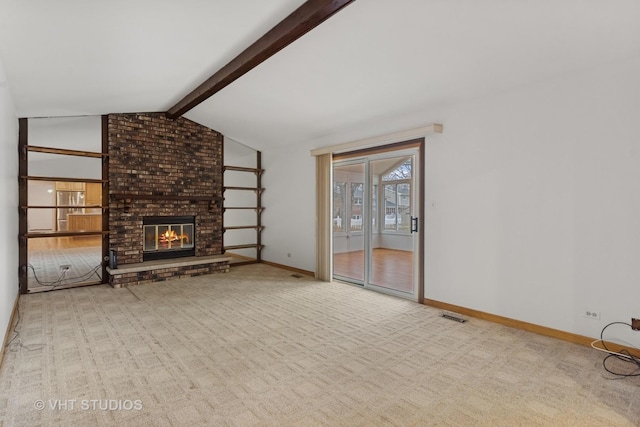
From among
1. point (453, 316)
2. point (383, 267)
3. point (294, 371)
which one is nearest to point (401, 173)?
point (383, 267)

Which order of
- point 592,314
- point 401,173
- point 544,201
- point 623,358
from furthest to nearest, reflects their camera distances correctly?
point 401,173 < point 544,201 < point 592,314 < point 623,358

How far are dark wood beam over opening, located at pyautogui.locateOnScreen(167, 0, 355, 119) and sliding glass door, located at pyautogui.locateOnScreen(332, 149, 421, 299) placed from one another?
7.84 ft

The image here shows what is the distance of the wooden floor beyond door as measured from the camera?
18.3 feet

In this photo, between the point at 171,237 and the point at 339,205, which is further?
the point at 171,237

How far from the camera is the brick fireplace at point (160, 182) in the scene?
6012 millimetres

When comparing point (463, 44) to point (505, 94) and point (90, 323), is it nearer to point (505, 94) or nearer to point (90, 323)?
point (505, 94)

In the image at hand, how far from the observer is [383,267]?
6426mm

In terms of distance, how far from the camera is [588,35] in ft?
9.25

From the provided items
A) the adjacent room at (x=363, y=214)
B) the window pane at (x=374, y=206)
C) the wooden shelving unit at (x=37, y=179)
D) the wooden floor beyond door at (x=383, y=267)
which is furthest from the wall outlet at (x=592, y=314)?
the wooden shelving unit at (x=37, y=179)

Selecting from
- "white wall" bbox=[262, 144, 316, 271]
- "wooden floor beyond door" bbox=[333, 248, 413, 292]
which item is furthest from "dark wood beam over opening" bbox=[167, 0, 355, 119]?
"wooden floor beyond door" bbox=[333, 248, 413, 292]

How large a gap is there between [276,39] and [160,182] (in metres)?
4.22

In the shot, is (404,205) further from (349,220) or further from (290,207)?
(290,207)

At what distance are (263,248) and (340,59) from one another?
17.0ft

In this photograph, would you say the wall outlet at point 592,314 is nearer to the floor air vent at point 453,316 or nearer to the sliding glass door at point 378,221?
the floor air vent at point 453,316
